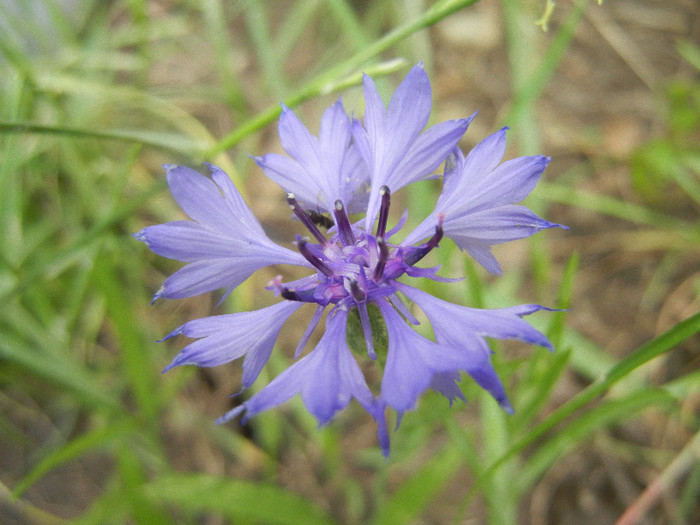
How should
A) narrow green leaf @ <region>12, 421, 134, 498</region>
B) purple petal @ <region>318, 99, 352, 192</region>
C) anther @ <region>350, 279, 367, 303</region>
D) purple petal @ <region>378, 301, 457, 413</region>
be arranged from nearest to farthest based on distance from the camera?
1. purple petal @ <region>378, 301, 457, 413</region>
2. anther @ <region>350, 279, 367, 303</region>
3. purple petal @ <region>318, 99, 352, 192</region>
4. narrow green leaf @ <region>12, 421, 134, 498</region>

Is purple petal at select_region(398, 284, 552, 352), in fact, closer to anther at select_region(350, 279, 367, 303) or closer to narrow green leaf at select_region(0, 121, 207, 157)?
anther at select_region(350, 279, 367, 303)

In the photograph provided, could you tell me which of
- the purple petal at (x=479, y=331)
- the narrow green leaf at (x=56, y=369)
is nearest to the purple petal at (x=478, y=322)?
the purple petal at (x=479, y=331)

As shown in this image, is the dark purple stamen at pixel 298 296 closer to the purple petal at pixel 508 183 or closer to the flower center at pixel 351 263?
the flower center at pixel 351 263

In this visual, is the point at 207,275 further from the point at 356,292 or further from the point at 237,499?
the point at 237,499

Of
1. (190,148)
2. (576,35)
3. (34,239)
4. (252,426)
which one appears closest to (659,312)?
(576,35)

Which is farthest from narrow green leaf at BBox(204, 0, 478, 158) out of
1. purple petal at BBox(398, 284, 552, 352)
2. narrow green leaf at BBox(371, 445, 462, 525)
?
narrow green leaf at BBox(371, 445, 462, 525)

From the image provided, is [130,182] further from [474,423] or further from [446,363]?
[446,363]

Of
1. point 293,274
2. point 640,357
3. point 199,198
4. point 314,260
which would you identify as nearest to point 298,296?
point 314,260
